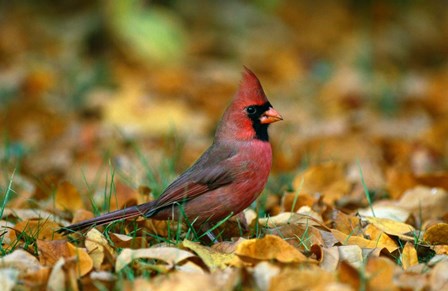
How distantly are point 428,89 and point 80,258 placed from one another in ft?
14.4

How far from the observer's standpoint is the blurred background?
4.87 metres

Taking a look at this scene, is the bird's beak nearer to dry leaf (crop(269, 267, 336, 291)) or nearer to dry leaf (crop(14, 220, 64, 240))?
dry leaf (crop(14, 220, 64, 240))

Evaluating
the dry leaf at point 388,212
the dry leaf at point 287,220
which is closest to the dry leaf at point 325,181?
the dry leaf at point 388,212

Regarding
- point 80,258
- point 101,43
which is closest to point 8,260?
point 80,258

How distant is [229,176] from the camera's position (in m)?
3.18

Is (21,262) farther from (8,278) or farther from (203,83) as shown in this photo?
(203,83)

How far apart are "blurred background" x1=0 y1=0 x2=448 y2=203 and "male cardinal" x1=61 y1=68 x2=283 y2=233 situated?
29.7 inches

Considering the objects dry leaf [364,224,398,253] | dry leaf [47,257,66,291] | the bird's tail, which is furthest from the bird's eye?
dry leaf [47,257,66,291]

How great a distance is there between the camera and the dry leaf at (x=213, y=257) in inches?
105

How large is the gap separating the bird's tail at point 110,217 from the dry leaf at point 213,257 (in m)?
0.42

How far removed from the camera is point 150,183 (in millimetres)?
3883

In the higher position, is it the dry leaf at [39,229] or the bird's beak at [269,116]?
the bird's beak at [269,116]

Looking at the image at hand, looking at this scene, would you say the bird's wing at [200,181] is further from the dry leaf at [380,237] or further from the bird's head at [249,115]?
the dry leaf at [380,237]

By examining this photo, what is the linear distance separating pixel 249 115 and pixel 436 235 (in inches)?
35.4
